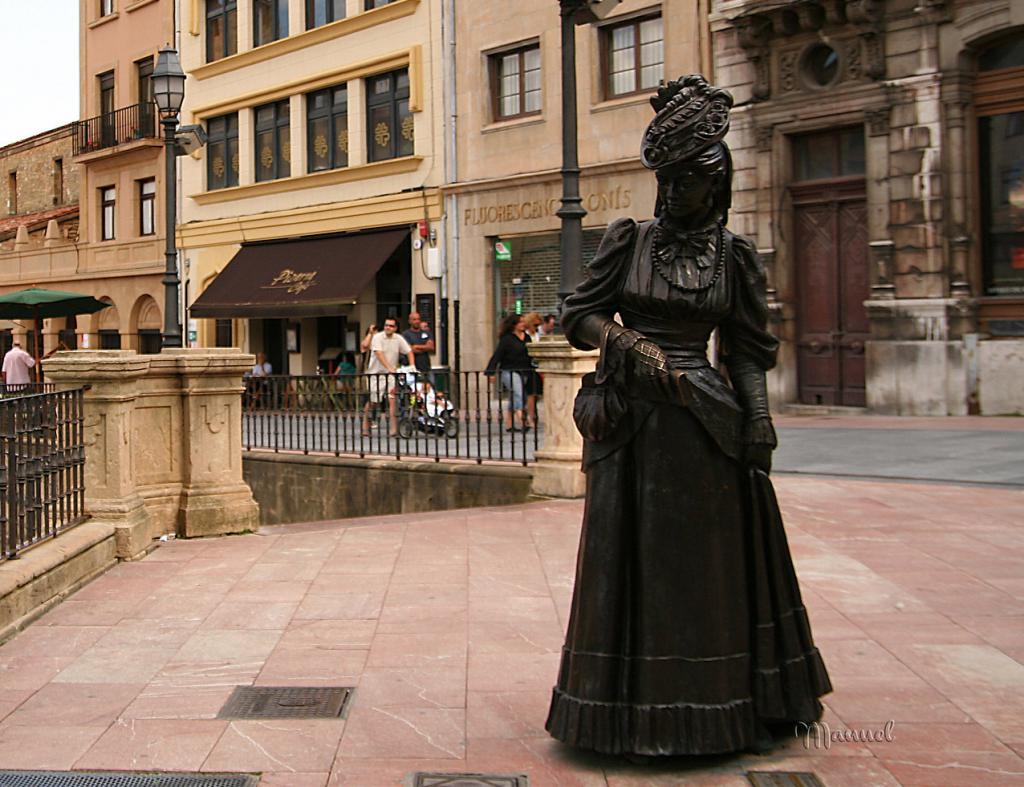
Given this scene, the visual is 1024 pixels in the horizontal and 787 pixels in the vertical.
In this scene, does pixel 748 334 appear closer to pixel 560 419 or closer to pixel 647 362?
pixel 647 362

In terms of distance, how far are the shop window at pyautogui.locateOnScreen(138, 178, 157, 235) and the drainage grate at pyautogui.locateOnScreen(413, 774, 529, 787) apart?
31.3 metres

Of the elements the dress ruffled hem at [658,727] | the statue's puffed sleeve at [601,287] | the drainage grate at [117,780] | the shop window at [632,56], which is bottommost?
the drainage grate at [117,780]

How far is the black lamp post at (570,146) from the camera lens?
10969mm

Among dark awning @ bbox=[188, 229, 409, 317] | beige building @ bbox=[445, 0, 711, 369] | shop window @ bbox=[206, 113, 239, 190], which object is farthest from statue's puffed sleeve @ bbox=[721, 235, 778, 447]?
shop window @ bbox=[206, 113, 239, 190]

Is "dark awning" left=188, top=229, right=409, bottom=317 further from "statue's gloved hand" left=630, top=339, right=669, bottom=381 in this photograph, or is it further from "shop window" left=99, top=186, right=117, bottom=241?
"statue's gloved hand" left=630, top=339, right=669, bottom=381

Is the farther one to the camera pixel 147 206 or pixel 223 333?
pixel 147 206

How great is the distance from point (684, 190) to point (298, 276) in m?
23.8

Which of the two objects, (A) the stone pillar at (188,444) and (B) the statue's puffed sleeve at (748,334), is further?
(A) the stone pillar at (188,444)

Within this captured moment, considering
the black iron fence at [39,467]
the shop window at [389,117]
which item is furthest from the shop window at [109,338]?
the black iron fence at [39,467]

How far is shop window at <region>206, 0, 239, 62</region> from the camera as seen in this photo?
30661 mm

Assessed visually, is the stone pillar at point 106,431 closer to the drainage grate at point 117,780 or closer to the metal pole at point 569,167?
the metal pole at point 569,167

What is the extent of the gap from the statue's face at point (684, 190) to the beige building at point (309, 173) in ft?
68.9

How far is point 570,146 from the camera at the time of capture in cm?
1125

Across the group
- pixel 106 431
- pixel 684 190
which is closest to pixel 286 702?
pixel 684 190
